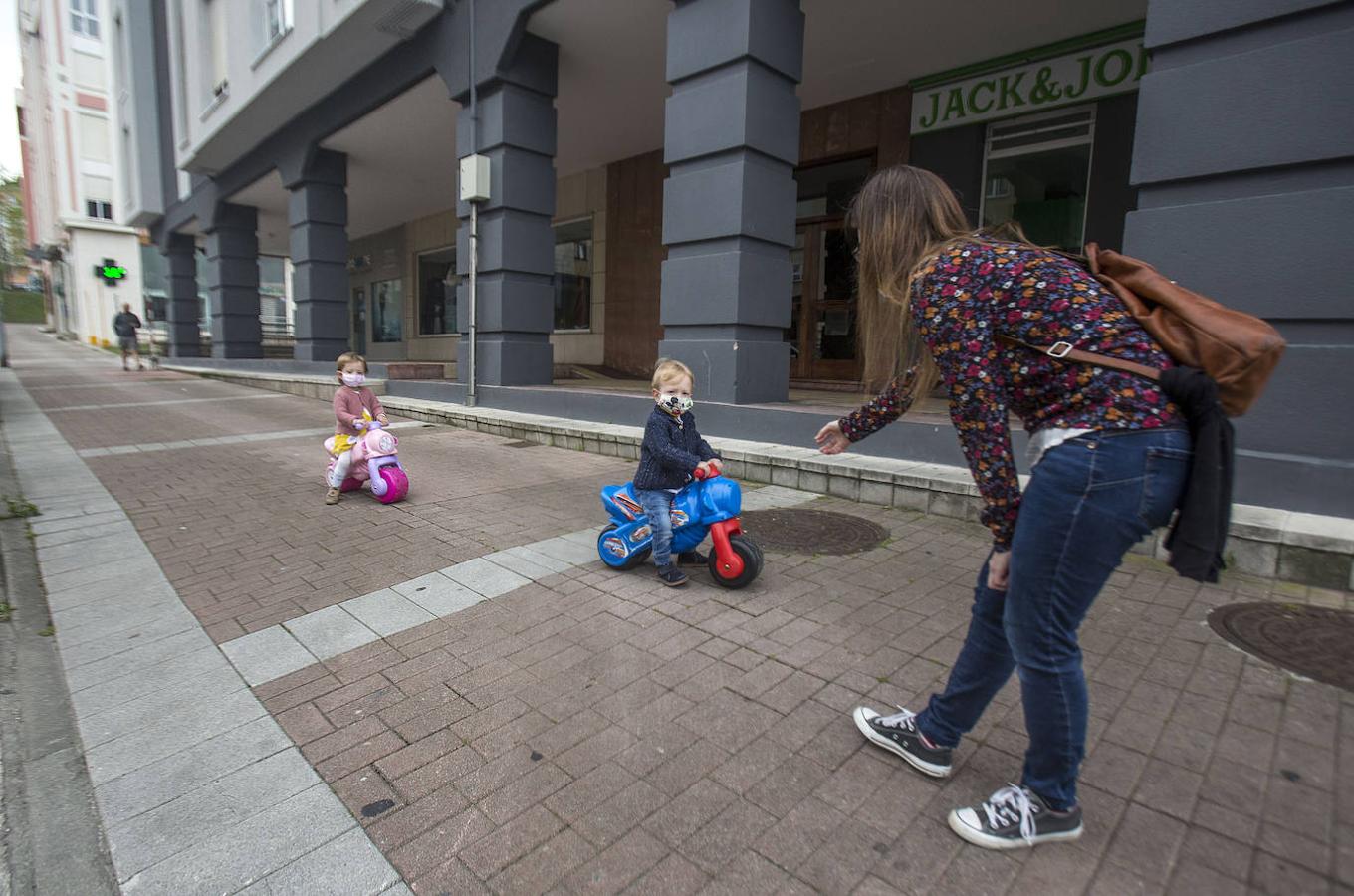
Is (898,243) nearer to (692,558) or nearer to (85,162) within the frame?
(692,558)

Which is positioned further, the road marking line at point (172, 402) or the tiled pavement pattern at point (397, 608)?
the road marking line at point (172, 402)

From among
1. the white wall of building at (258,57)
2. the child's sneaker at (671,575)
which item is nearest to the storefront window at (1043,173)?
the child's sneaker at (671,575)

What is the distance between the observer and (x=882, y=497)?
5.79 m

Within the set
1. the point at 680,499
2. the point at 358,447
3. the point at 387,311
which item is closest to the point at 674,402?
the point at 680,499

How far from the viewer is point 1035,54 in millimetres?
9195

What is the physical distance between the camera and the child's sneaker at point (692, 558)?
4336mm

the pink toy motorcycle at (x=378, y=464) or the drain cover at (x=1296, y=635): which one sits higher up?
the pink toy motorcycle at (x=378, y=464)

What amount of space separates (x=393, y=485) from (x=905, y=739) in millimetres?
4801

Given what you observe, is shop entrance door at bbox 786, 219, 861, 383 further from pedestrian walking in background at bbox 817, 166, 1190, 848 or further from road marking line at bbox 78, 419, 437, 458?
pedestrian walking in background at bbox 817, 166, 1190, 848

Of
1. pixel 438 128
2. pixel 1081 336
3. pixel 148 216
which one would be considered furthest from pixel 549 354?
pixel 148 216

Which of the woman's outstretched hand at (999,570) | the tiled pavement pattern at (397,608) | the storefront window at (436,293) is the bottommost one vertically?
the tiled pavement pattern at (397,608)

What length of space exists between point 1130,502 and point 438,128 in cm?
1457

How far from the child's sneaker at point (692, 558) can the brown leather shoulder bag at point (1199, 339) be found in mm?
2705

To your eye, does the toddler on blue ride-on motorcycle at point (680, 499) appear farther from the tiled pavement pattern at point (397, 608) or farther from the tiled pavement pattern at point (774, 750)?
the tiled pavement pattern at point (397, 608)
